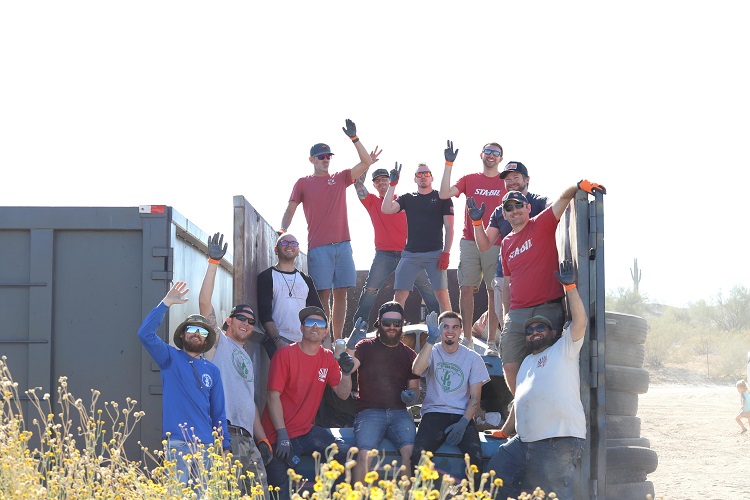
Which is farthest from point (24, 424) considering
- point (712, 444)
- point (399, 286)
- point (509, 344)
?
point (712, 444)

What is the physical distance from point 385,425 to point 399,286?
251cm

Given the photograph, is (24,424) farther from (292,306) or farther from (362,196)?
(362,196)

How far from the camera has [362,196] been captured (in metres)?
10.4

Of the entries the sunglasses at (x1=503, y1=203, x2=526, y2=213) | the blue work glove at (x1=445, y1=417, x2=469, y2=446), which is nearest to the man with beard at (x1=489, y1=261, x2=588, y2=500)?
the blue work glove at (x1=445, y1=417, x2=469, y2=446)

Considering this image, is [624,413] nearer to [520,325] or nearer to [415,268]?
[520,325]

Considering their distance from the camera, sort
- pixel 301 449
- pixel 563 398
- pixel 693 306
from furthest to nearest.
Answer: pixel 693 306 < pixel 301 449 < pixel 563 398

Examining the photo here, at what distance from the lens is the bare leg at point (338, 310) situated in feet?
32.4

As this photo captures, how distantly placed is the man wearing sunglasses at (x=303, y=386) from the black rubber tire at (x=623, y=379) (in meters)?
1.92

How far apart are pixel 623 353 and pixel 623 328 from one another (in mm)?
190

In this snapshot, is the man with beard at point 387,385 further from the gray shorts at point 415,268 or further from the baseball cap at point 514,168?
the gray shorts at point 415,268

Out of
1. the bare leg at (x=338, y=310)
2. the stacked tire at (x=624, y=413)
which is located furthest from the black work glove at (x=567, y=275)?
the bare leg at (x=338, y=310)

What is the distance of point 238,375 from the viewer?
7.43 meters

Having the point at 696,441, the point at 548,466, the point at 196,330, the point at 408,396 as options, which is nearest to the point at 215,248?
the point at 196,330

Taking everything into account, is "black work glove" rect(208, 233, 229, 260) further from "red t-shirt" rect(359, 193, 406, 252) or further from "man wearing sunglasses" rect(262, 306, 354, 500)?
"red t-shirt" rect(359, 193, 406, 252)
